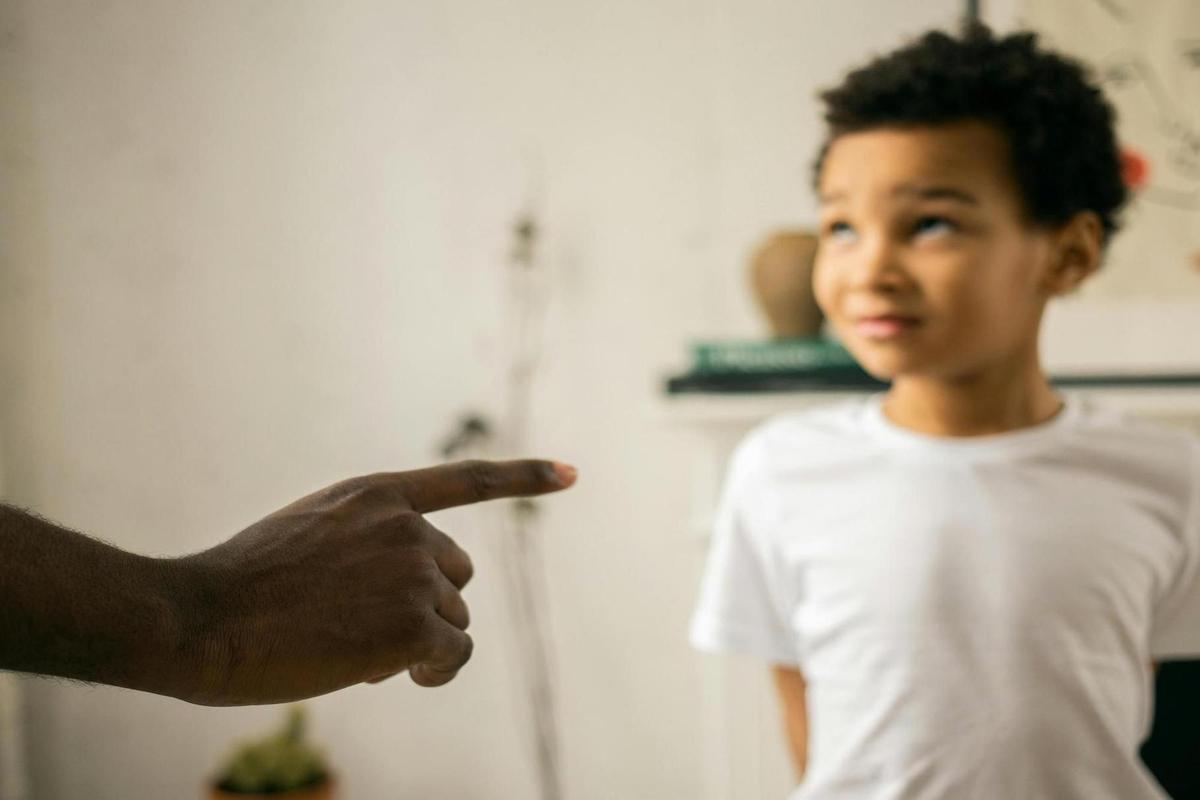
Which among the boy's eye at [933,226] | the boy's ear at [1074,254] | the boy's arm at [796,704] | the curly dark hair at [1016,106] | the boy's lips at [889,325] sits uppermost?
the curly dark hair at [1016,106]

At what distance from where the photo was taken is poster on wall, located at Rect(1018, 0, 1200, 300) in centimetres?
131

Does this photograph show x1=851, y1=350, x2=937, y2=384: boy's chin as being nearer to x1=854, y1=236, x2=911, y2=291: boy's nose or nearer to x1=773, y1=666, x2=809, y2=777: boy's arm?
x1=854, y1=236, x2=911, y2=291: boy's nose

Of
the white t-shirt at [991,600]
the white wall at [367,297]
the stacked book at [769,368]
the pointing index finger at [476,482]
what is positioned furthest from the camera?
the white wall at [367,297]

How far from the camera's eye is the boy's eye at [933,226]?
0.71 m

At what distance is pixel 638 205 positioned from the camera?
1.68 meters

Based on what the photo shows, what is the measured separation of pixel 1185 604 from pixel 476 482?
641 mm

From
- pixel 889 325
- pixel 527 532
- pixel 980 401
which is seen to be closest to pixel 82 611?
pixel 889 325

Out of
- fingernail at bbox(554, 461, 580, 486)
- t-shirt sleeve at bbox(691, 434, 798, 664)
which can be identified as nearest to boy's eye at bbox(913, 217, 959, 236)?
t-shirt sleeve at bbox(691, 434, 798, 664)

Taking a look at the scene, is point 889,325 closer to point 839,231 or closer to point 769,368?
point 839,231

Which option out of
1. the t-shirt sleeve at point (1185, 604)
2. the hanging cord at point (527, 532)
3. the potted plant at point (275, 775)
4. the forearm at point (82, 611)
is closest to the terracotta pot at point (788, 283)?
the t-shirt sleeve at point (1185, 604)

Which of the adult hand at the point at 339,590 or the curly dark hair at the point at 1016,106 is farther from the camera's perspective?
the curly dark hair at the point at 1016,106

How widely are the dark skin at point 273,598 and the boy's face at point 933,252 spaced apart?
34 centimetres

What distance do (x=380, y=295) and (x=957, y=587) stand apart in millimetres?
1286

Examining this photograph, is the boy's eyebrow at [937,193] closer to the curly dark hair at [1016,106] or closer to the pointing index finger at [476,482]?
the curly dark hair at [1016,106]
